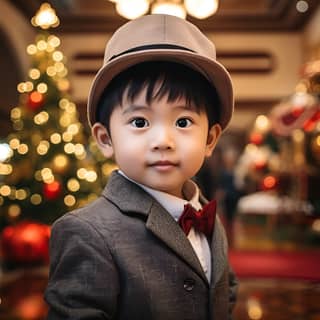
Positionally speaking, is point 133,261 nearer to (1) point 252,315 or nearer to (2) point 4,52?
(1) point 252,315

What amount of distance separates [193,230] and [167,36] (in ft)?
1.43

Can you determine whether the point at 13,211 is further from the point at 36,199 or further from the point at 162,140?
the point at 162,140

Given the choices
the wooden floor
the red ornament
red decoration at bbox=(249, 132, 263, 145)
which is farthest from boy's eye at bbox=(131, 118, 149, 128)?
red decoration at bbox=(249, 132, 263, 145)

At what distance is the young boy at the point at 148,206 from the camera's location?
39.6 inches

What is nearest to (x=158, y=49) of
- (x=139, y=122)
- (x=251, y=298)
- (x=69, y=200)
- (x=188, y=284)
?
(x=139, y=122)

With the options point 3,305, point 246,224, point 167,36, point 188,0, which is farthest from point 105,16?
point 167,36

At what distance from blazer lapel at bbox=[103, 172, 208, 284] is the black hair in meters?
0.17

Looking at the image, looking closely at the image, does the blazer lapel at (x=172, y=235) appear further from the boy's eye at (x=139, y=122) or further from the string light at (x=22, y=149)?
the string light at (x=22, y=149)

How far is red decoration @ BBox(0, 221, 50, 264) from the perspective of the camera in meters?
5.17

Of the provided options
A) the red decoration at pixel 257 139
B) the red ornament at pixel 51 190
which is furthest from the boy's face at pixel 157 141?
the red decoration at pixel 257 139

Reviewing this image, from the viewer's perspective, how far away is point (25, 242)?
16.9 ft

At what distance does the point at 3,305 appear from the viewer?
382 centimetres

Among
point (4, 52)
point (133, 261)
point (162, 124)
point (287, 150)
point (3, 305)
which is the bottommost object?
point (3, 305)

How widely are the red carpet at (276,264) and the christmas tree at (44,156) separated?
1757 millimetres
